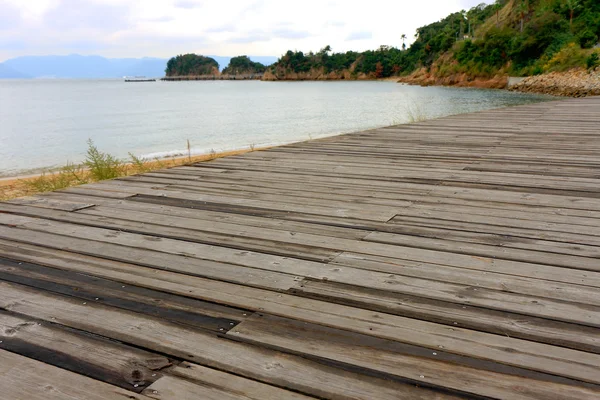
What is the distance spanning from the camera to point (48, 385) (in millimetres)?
1527

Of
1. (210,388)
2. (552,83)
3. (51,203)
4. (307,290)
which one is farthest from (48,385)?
(552,83)

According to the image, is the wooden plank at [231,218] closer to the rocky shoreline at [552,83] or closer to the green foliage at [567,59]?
the rocky shoreline at [552,83]

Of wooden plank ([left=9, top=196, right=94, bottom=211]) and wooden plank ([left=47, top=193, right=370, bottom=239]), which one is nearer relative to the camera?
→ wooden plank ([left=47, top=193, right=370, bottom=239])

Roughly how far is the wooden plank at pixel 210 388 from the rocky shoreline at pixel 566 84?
3099 centimetres

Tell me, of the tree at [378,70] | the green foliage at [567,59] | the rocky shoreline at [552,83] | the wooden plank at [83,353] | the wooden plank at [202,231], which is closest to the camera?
the wooden plank at [83,353]

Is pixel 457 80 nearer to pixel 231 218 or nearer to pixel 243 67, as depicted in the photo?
pixel 231 218

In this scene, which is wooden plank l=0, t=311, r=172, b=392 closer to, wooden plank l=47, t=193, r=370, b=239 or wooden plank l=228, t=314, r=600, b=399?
wooden plank l=228, t=314, r=600, b=399

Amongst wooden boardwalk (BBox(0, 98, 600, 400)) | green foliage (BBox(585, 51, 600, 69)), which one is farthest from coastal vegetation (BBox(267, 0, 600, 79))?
wooden boardwalk (BBox(0, 98, 600, 400))

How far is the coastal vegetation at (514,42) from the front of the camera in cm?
4434

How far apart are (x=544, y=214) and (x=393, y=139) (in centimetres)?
374

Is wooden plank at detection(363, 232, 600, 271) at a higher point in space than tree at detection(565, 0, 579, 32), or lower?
lower

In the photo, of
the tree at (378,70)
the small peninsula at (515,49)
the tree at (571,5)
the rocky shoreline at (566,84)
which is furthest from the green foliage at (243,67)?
the rocky shoreline at (566,84)

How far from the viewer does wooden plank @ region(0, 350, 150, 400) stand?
1.47 metres

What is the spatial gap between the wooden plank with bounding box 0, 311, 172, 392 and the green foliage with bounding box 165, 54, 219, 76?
7140 inches
